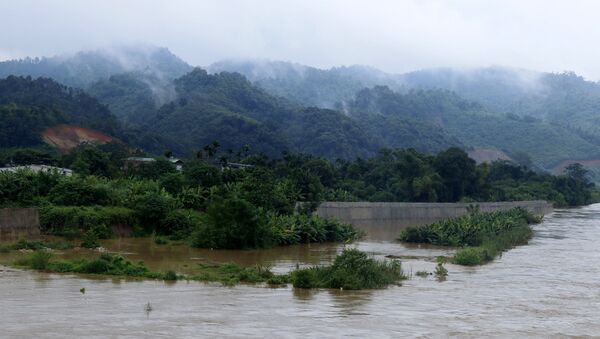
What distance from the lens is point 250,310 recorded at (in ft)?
51.1

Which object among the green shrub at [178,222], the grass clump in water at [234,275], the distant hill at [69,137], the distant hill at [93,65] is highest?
the distant hill at [93,65]

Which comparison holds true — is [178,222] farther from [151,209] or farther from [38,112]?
[38,112]

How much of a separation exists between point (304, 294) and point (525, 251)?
1637 centimetres

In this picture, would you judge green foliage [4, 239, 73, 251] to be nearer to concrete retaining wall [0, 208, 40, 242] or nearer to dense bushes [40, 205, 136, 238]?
concrete retaining wall [0, 208, 40, 242]

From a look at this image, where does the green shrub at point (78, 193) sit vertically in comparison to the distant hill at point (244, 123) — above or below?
below

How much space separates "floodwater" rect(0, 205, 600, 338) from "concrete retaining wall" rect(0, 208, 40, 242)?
5.71 meters

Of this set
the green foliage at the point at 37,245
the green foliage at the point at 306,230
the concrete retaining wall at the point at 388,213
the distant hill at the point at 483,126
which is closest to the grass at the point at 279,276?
the green foliage at the point at 37,245

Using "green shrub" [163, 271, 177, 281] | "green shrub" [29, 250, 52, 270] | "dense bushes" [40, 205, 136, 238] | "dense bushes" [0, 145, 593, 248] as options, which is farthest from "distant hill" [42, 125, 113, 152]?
"green shrub" [163, 271, 177, 281]

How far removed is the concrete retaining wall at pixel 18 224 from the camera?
27.3 m

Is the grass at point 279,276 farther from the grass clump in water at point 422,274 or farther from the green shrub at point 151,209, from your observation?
the green shrub at point 151,209

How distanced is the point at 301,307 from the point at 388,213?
31889 mm

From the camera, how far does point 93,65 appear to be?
571ft

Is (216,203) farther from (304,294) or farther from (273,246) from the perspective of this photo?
(304,294)

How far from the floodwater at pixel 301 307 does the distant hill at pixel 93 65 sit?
143m
